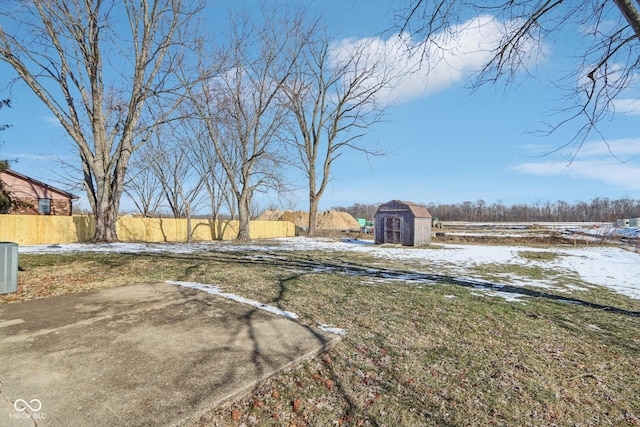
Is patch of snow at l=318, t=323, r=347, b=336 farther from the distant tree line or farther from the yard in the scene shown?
the distant tree line

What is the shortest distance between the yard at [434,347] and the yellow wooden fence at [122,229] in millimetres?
10993

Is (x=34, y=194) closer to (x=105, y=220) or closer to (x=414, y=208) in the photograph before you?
(x=105, y=220)

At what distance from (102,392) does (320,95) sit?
2591 centimetres

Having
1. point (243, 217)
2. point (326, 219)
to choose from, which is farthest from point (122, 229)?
point (326, 219)

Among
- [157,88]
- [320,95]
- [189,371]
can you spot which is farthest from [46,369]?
[320,95]

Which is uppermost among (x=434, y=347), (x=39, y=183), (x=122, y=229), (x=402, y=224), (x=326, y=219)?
(x=39, y=183)

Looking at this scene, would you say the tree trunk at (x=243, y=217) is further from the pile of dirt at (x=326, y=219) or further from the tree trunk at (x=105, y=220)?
the pile of dirt at (x=326, y=219)

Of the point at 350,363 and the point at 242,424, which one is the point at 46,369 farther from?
the point at 350,363

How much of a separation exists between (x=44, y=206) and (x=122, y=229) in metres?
9.03

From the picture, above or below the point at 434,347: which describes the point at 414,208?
above

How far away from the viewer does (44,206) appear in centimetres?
2319

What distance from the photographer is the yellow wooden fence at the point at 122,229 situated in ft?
52.1

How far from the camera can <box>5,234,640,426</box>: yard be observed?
251cm

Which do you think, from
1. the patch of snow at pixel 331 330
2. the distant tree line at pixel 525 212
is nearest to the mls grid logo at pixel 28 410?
the patch of snow at pixel 331 330
